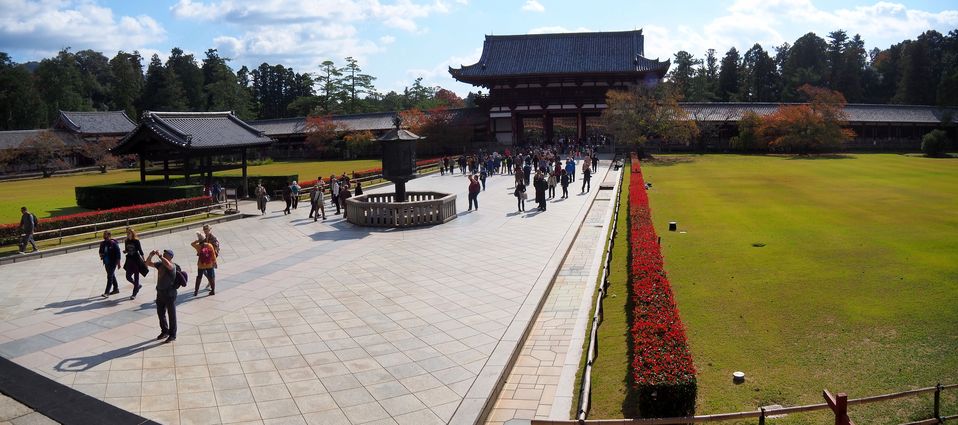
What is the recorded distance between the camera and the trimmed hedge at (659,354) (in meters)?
7.20

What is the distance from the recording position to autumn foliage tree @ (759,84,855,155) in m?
51.2

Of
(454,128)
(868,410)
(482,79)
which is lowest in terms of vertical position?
(868,410)

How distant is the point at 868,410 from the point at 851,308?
438cm

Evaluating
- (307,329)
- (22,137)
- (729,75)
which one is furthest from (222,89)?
(307,329)

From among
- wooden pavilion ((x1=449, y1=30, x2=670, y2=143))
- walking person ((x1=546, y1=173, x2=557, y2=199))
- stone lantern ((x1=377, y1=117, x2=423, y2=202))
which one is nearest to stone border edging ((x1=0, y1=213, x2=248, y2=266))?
stone lantern ((x1=377, y1=117, x2=423, y2=202))

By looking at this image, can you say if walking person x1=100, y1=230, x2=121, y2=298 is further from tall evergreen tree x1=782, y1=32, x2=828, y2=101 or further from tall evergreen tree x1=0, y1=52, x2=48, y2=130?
tall evergreen tree x1=782, y1=32, x2=828, y2=101

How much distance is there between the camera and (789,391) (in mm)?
8398

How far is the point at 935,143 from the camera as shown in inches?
1998

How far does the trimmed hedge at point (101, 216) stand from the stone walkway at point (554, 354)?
16481 mm

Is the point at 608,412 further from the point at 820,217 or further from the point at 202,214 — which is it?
the point at 202,214

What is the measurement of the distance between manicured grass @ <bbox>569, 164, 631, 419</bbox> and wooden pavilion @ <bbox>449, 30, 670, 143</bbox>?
139 feet

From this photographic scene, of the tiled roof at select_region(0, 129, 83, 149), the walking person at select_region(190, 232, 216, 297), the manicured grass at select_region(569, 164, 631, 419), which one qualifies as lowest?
the manicured grass at select_region(569, 164, 631, 419)

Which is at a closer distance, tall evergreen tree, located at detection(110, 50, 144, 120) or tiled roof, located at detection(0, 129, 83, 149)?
tiled roof, located at detection(0, 129, 83, 149)

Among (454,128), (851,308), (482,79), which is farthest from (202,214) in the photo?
(482,79)
